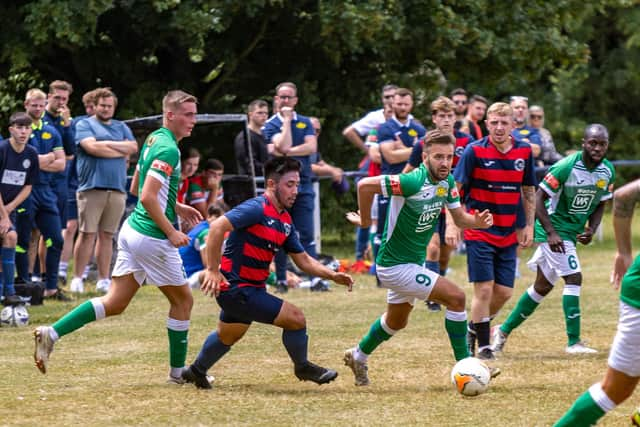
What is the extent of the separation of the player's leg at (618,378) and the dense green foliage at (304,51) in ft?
39.1

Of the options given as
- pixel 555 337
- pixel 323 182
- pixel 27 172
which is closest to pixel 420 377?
pixel 555 337

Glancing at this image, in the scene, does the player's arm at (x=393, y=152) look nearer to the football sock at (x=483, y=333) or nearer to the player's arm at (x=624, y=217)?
the football sock at (x=483, y=333)

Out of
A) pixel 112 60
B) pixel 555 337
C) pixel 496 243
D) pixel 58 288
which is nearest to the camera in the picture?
pixel 496 243

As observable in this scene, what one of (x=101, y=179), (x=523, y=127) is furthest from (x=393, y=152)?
(x=523, y=127)

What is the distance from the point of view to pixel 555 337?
421 inches

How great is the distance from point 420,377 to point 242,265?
1563 mm

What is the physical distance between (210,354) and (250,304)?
457 mm

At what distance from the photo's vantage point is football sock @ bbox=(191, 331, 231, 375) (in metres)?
8.06

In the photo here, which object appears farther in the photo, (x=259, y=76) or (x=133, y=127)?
(x=259, y=76)

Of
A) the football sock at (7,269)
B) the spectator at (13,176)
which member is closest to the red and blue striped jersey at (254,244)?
the spectator at (13,176)

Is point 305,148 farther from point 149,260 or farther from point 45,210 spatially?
point 149,260

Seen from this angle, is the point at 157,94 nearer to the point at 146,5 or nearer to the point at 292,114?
the point at 146,5

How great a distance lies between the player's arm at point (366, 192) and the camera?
8070 mm

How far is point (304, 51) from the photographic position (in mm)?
19766
